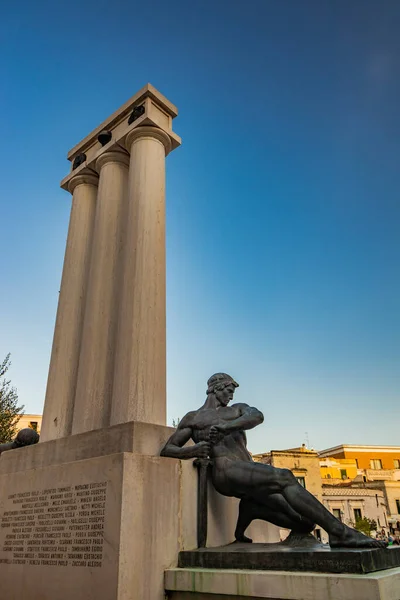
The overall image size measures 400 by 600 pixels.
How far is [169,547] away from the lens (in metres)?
5.64

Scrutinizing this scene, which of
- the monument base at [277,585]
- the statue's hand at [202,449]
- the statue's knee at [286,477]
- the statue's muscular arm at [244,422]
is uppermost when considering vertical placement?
the statue's muscular arm at [244,422]

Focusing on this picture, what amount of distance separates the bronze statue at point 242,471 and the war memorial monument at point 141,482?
0.7 inches

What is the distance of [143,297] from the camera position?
7.73 meters

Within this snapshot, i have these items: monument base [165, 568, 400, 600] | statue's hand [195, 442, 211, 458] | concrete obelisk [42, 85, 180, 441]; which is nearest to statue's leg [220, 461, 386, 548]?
statue's hand [195, 442, 211, 458]

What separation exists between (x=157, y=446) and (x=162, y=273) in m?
3.03

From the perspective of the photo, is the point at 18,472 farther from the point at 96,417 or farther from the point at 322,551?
the point at 322,551

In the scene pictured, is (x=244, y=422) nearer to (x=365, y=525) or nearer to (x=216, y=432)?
(x=216, y=432)

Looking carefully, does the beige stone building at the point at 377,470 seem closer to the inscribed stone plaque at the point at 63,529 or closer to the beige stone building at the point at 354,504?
the beige stone building at the point at 354,504

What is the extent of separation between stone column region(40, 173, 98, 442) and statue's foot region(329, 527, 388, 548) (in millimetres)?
5072

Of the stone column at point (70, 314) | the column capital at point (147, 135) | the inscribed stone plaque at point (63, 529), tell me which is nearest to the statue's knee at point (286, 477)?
the inscribed stone plaque at point (63, 529)

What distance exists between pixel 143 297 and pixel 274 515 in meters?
3.77

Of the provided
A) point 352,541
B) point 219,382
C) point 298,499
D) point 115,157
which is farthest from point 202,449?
point 115,157

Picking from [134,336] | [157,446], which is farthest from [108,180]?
[157,446]

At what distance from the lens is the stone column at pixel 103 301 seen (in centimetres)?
788
